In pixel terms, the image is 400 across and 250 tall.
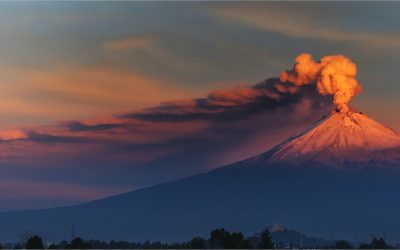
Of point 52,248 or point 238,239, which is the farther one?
point 238,239

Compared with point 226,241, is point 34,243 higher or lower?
lower

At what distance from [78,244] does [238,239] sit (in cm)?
2904

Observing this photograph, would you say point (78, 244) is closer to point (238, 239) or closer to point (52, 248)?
point (52, 248)

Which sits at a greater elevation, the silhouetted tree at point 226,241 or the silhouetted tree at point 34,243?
the silhouetted tree at point 226,241

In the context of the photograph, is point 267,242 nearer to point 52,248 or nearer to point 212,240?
point 212,240

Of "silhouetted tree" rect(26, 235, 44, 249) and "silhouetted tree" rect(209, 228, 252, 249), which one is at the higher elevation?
"silhouetted tree" rect(209, 228, 252, 249)

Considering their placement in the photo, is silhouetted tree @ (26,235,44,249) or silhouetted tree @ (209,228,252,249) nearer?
silhouetted tree @ (26,235,44,249)

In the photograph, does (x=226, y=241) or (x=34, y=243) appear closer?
(x=34, y=243)

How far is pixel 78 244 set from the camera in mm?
159250

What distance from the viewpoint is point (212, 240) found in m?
178

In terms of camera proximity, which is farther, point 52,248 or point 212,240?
point 212,240

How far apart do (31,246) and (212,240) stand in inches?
1309

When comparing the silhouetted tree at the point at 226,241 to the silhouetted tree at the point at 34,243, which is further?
the silhouetted tree at the point at 226,241

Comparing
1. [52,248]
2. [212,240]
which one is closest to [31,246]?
[52,248]
